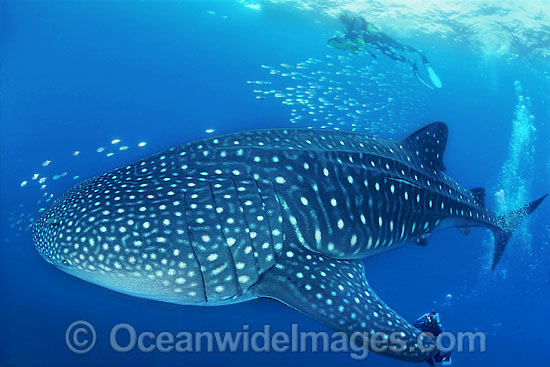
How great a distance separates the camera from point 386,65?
21.4 meters

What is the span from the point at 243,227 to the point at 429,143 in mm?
3338

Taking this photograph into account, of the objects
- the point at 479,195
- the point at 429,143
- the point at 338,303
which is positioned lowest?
the point at 338,303

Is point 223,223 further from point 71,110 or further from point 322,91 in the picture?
point 322,91

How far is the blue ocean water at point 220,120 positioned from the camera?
9953 millimetres

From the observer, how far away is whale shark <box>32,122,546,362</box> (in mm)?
3215

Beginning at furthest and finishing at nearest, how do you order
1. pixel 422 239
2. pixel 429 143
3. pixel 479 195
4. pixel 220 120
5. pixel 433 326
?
pixel 220 120 → pixel 479 195 → pixel 433 326 → pixel 422 239 → pixel 429 143

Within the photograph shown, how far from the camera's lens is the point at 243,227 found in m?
3.51

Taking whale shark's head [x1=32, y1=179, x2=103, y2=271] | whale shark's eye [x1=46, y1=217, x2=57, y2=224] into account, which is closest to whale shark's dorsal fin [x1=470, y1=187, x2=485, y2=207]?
whale shark's head [x1=32, y1=179, x2=103, y2=271]

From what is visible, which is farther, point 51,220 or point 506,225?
point 506,225

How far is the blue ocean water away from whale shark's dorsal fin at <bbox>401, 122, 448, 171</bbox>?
10.5 ft

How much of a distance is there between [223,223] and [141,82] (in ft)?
40.5

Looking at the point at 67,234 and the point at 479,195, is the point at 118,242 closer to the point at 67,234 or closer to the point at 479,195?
the point at 67,234

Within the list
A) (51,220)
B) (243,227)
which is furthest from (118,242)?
(243,227)

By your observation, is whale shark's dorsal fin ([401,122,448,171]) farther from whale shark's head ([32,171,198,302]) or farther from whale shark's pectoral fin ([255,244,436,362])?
whale shark's head ([32,171,198,302])
